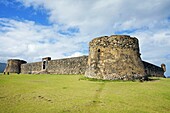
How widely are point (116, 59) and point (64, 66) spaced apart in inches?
496

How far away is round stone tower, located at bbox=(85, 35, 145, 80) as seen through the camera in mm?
14961

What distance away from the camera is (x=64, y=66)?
86.8 ft

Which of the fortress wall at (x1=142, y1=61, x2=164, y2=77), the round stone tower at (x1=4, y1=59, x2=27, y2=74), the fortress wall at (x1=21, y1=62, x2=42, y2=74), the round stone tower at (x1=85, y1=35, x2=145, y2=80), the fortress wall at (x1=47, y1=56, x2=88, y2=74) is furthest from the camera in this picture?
→ the round stone tower at (x1=4, y1=59, x2=27, y2=74)

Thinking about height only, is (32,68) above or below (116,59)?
above

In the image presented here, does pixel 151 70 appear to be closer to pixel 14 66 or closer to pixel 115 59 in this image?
pixel 115 59

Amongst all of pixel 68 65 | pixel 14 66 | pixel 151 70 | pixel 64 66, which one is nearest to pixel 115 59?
pixel 68 65

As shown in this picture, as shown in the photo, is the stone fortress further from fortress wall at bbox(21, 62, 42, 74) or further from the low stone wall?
fortress wall at bbox(21, 62, 42, 74)

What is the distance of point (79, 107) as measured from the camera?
6.26 meters

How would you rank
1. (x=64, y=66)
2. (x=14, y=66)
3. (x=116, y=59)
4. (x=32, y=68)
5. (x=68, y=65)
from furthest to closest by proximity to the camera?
1. (x=14, y=66)
2. (x=32, y=68)
3. (x=64, y=66)
4. (x=68, y=65)
5. (x=116, y=59)

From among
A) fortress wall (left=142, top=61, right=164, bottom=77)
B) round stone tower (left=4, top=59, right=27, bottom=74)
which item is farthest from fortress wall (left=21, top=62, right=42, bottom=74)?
fortress wall (left=142, top=61, right=164, bottom=77)

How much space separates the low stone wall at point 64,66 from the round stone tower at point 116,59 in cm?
721

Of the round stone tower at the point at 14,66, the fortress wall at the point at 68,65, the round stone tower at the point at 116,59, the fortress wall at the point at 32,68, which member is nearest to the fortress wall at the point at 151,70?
the fortress wall at the point at 68,65

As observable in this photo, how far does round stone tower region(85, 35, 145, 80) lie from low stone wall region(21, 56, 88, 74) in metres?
7.21

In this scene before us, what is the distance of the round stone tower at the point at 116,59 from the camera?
49.1 feet
